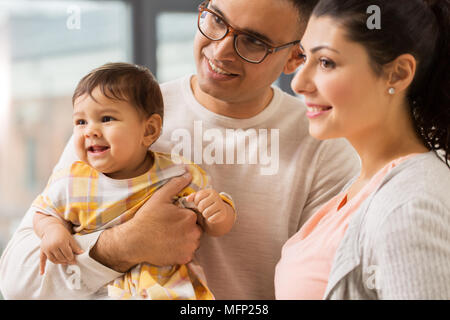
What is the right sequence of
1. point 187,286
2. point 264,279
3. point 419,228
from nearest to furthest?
1. point 419,228
2. point 187,286
3. point 264,279

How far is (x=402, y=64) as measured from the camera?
71cm

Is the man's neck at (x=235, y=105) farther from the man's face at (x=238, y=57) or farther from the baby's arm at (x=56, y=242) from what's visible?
the baby's arm at (x=56, y=242)

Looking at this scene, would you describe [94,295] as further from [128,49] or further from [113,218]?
[128,49]

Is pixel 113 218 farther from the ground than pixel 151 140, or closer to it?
closer to it

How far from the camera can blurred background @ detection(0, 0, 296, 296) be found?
1000 millimetres

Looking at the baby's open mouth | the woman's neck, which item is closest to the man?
the baby's open mouth

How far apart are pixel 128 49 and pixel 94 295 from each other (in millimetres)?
489

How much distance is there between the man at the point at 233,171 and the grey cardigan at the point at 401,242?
0.26 metres

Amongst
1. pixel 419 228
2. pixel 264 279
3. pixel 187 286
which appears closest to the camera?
pixel 419 228

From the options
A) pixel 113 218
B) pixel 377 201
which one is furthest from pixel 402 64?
pixel 113 218

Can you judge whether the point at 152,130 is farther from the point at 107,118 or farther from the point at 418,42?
the point at 418,42

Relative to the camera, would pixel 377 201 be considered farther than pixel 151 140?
No

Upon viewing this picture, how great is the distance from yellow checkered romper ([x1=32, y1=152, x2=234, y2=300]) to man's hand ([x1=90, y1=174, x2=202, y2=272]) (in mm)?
18

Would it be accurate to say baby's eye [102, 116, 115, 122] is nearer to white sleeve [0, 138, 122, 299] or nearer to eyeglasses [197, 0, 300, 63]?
white sleeve [0, 138, 122, 299]
